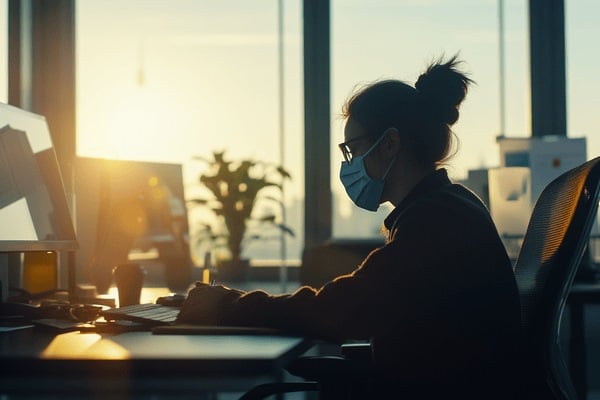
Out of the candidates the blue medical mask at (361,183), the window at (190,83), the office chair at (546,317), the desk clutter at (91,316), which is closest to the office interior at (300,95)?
the window at (190,83)

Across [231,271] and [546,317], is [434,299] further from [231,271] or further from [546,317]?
[231,271]

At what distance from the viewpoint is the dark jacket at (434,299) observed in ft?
4.12

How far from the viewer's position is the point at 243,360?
107cm

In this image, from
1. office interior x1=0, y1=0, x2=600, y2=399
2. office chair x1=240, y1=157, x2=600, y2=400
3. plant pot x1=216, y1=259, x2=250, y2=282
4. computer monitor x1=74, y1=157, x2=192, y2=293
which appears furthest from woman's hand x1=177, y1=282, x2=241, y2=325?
plant pot x1=216, y1=259, x2=250, y2=282

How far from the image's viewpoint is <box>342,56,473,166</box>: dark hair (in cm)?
154

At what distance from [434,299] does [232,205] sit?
2774 millimetres

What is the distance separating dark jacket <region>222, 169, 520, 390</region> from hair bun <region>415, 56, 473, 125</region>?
315 millimetres

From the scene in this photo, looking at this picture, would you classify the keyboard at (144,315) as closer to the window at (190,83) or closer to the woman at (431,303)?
the woman at (431,303)

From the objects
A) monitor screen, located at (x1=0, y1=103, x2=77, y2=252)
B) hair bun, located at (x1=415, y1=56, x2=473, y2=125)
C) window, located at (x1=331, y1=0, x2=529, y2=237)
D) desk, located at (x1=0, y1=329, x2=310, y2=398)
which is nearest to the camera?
desk, located at (x1=0, y1=329, x2=310, y2=398)

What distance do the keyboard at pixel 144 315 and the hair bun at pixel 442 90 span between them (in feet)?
2.22

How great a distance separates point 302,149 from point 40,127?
218cm

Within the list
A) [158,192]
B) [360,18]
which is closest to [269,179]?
[360,18]

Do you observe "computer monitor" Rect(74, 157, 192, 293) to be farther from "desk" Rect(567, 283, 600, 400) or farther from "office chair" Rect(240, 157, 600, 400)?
"desk" Rect(567, 283, 600, 400)

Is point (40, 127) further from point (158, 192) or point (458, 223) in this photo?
point (458, 223)
